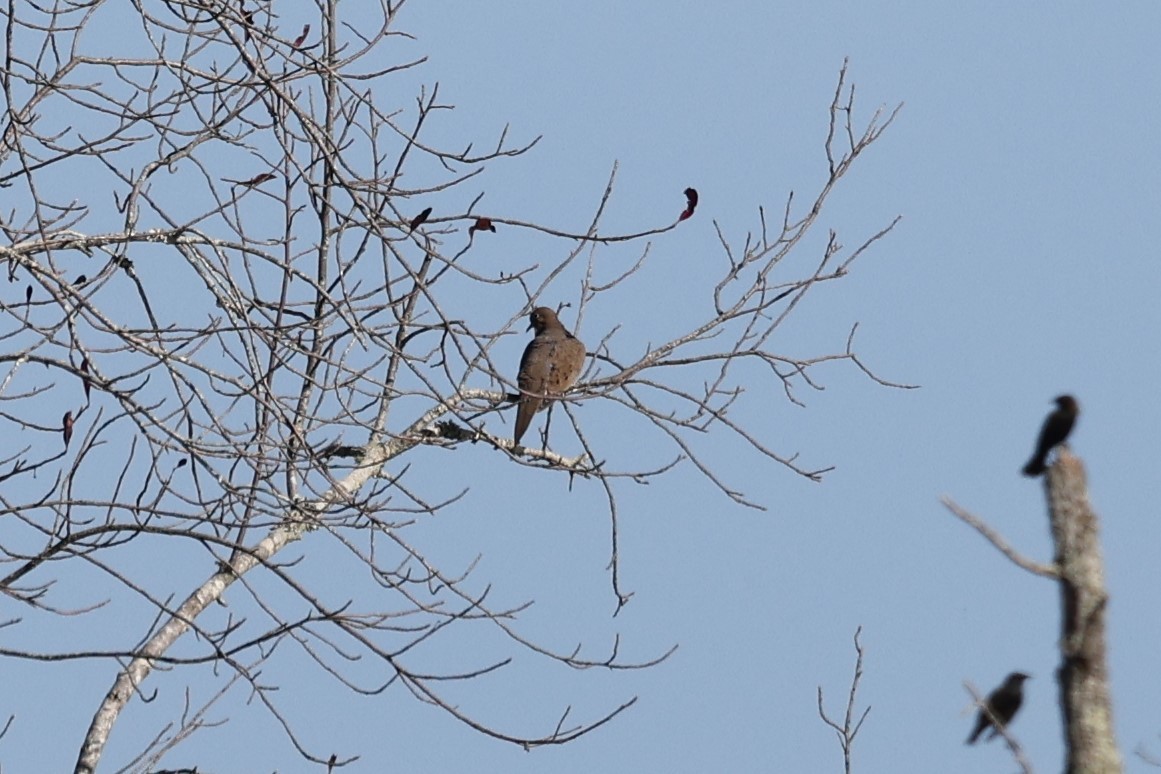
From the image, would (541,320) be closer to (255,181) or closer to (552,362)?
(552,362)

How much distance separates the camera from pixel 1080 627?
121 inches

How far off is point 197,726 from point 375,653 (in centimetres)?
142

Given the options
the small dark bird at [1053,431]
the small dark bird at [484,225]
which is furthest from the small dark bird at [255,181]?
the small dark bird at [1053,431]

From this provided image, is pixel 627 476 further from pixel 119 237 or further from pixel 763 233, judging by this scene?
pixel 119 237

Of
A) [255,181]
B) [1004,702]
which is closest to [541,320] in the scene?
[255,181]

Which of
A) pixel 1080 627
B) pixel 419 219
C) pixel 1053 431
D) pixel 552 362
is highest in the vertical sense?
pixel 552 362

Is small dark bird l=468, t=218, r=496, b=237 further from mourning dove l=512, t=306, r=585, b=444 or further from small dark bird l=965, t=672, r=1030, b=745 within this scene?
mourning dove l=512, t=306, r=585, b=444

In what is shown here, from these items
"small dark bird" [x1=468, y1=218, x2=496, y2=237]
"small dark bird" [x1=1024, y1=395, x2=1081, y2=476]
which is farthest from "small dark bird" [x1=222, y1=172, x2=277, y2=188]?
"small dark bird" [x1=1024, y1=395, x2=1081, y2=476]

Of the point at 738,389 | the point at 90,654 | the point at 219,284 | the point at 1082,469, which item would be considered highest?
the point at 738,389

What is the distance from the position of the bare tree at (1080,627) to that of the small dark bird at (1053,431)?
0.47 ft

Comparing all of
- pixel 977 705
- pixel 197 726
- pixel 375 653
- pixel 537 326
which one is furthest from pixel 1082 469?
pixel 537 326

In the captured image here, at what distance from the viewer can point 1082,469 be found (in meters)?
3.14

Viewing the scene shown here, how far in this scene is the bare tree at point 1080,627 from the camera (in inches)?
120

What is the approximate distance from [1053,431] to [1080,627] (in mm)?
421
